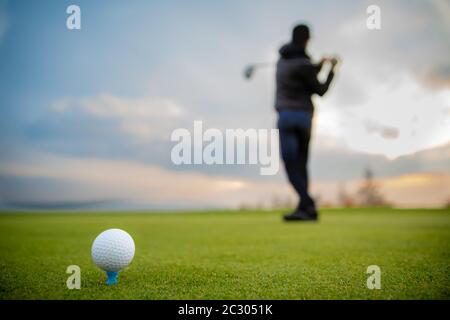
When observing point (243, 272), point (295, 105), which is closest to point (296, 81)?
point (295, 105)

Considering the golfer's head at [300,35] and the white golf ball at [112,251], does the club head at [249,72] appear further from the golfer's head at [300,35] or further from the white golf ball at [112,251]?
the white golf ball at [112,251]

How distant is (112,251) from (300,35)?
18.1 ft

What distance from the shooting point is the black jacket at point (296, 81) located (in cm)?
715

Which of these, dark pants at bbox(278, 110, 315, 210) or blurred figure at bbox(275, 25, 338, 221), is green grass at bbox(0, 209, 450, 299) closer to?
dark pants at bbox(278, 110, 315, 210)

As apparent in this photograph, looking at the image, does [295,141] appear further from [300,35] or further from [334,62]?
[300,35]

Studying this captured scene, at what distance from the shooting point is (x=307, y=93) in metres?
7.31

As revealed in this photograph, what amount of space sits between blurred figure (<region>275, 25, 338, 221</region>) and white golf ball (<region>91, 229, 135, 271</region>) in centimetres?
456

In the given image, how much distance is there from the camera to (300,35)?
7.32 metres

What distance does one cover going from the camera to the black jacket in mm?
Result: 7148

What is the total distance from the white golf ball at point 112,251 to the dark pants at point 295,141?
4541 mm

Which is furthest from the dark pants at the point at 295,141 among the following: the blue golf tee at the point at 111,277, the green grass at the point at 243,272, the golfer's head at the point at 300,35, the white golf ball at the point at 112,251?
the blue golf tee at the point at 111,277
